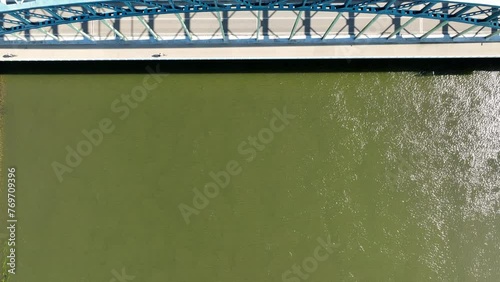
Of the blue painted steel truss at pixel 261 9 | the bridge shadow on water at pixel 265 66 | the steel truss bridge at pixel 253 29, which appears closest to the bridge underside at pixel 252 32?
the steel truss bridge at pixel 253 29

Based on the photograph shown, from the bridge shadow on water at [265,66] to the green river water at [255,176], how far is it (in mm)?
450

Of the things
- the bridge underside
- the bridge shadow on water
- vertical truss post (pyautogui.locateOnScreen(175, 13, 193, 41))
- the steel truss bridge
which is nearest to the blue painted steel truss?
the steel truss bridge

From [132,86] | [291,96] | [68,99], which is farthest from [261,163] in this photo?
[68,99]

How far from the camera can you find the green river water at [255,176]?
24.2 m

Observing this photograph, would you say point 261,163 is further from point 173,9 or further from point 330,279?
point 173,9

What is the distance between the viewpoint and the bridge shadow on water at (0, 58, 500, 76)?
2428 cm

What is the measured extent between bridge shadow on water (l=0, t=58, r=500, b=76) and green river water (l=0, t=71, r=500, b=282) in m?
0.45

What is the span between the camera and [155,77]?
81.1ft

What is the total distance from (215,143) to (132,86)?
6.65 m

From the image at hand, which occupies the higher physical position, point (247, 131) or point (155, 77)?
point (155, 77)

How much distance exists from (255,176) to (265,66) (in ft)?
23.6

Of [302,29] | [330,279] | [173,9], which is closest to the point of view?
[173,9]

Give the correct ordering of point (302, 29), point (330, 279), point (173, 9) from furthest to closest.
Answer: point (330, 279) < point (302, 29) < point (173, 9)

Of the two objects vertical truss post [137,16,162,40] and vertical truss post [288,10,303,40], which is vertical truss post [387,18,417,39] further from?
vertical truss post [137,16,162,40]
